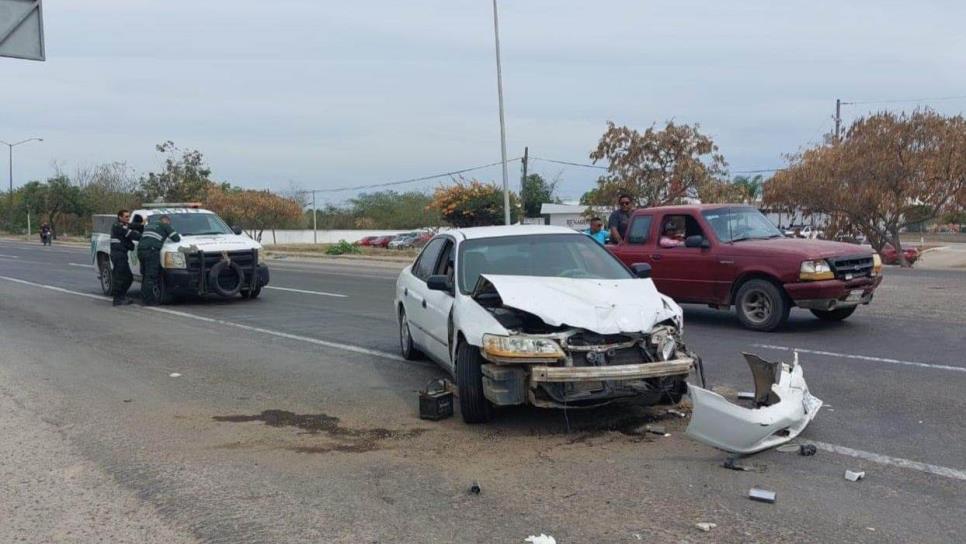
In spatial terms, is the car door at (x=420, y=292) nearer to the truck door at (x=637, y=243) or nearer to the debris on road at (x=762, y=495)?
the debris on road at (x=762, y=495)

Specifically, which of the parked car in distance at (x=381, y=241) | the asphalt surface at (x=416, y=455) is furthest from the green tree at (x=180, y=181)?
the asphalt surface at (x=416, y=455)

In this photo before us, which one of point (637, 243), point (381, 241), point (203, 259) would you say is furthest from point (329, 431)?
point (381, 241)

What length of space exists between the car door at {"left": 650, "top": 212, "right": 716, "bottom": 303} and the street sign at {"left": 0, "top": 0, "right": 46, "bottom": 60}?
970cm

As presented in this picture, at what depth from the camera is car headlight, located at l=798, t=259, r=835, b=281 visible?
1029 cm

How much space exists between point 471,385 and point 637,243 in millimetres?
6567

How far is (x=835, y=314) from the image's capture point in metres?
11.6

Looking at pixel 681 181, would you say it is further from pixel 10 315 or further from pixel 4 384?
pixel 4 384

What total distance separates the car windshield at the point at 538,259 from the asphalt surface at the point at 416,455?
1236 millimetres

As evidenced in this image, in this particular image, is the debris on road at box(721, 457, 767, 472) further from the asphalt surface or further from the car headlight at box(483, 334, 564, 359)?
the car headlight at box(483, 334, 564, 359)

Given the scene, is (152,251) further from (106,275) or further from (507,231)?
(507,231)

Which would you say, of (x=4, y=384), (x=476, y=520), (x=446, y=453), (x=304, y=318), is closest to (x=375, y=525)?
(x=476, y=520)

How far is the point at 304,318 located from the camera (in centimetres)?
1338

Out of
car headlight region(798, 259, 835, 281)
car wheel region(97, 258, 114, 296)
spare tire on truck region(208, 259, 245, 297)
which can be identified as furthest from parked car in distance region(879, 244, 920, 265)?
car wheel region(97, 258, 114, 296)

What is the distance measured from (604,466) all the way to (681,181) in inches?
1110
